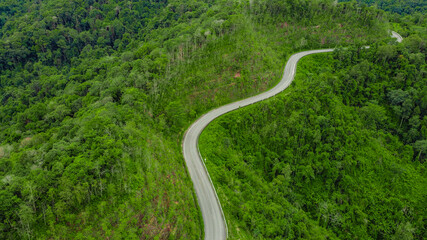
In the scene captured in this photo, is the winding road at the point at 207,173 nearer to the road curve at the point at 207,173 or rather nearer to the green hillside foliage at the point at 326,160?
the road curve at the point at 207,173

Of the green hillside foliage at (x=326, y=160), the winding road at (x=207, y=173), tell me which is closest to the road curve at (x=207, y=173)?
the winding road at (x=207, y=173)

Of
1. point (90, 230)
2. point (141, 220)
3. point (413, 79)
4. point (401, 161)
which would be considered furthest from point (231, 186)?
point (413, 79)

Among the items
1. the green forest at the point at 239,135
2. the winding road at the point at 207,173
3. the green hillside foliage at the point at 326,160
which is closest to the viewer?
the green forest at the point at 239,135

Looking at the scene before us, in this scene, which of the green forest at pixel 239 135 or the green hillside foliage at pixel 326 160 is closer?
the green forest at pixel 239 135

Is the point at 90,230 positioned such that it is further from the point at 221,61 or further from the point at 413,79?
the point at 413,79

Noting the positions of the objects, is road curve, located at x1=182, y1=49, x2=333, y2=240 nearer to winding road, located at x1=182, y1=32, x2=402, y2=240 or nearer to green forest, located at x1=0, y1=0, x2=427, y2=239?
winding road, located at x1=182, y1=32, x2=402, y2=240

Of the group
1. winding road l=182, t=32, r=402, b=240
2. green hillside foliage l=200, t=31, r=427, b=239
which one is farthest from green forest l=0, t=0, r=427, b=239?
winding road l=182, t=32, r=402, b=240
